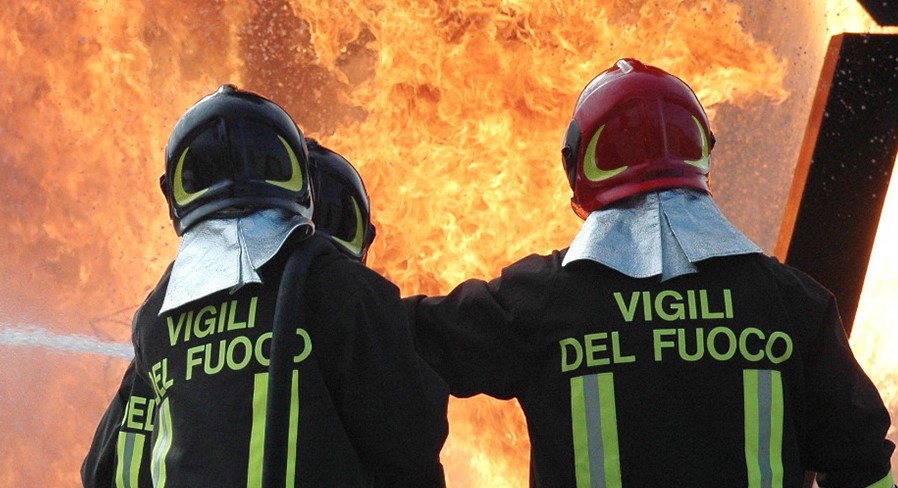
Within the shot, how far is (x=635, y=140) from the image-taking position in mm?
3016

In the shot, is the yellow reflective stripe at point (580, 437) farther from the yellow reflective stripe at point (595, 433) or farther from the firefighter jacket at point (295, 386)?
the firefighter jacket at point (295, 386)

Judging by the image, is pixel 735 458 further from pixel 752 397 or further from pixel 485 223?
pixel 485 223

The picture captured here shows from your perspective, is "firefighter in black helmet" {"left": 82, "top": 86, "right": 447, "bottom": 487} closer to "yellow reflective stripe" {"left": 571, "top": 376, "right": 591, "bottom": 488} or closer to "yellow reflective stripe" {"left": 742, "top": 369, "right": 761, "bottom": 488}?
"yellow reflective stripe" {"left": 571, "top": 376, "right": 591, "bottom": 488}

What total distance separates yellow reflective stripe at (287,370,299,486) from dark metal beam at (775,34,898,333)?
272cm

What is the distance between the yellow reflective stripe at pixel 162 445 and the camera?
8.32 feet

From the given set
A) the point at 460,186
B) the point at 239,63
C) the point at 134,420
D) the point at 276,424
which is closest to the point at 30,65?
the point at 239,63

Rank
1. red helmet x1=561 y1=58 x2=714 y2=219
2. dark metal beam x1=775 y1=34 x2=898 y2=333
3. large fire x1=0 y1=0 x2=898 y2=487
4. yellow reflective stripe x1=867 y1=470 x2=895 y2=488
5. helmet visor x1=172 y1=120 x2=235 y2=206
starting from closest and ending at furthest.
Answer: yellow reflective stripe x1=867 y1=470 x2=895 y2=488 < helmet visor x1=172 y1=120 x2=235 y2=206 < red helmet x1=561 y1=58 x2=714 y2=219 < dark metal beam x1=775 y1=34 x2=898 y2=333 < large fire x1=0 y1=0 x2=898 y2=487

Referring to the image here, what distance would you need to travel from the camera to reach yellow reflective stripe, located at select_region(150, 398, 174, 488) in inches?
99.9

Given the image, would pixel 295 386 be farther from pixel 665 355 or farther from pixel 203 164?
pixel 665 355

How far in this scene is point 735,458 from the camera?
2.61 meters

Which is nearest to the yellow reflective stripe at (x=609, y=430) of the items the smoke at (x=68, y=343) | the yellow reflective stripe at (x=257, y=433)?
the yellow reflective stripe at (x=257, y=433)

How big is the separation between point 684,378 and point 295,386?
1.02 metres

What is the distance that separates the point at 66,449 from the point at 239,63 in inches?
136

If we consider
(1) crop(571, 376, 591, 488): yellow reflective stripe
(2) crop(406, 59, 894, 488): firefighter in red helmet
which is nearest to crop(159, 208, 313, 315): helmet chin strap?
(2) crop(406, 59, 894, 488): firefighter in red helmet
